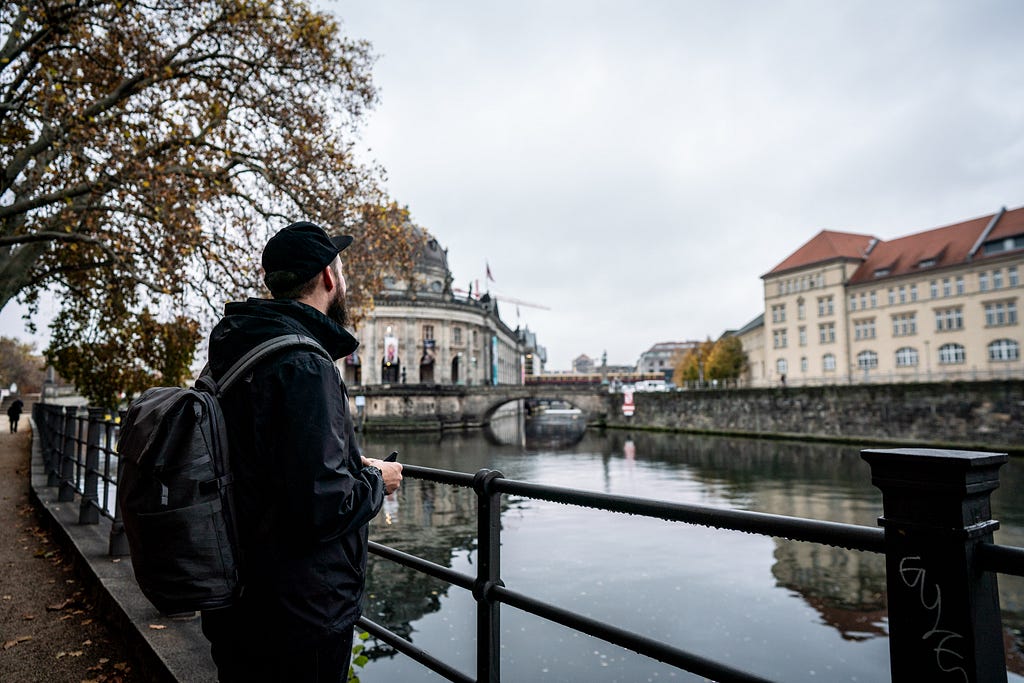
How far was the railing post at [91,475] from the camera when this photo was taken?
6.24m

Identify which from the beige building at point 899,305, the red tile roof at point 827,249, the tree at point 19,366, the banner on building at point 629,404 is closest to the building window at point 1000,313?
the beige building at point 899,305

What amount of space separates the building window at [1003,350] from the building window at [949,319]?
2.64 meters

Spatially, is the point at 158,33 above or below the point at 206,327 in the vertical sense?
above

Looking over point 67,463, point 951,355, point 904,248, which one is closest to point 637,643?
point 67,463

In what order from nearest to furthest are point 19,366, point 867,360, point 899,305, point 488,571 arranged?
1. point 488,571
2. point 899,305
3. point 867,360
4. point 19,366

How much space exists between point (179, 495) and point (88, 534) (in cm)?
552

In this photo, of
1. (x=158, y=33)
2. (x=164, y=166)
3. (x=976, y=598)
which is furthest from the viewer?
(x=158, y=33)

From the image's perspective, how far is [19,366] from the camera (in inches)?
3324

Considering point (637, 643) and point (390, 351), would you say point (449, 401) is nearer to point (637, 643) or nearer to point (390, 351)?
point (390, 351)

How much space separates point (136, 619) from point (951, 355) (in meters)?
58.1

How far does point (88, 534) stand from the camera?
19.9 feet

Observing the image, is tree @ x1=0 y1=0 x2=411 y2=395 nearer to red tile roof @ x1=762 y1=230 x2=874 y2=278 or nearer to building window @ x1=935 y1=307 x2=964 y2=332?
building window @ x1=935 y1=307 x2=964 y2=332

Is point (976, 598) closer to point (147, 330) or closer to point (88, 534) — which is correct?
point (88, 534)

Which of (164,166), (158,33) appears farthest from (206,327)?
(158,33)
